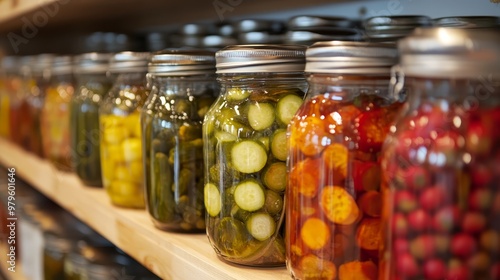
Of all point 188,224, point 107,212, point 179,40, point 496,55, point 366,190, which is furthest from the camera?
point 179,40

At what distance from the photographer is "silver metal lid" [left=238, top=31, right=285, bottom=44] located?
40.1 inches

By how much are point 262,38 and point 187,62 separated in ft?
0.67

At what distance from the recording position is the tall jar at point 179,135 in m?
0.86

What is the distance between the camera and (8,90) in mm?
2002

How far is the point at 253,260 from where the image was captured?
0.72 m

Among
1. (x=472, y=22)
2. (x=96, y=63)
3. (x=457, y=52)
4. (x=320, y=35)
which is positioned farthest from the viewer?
(x=96, y=63)

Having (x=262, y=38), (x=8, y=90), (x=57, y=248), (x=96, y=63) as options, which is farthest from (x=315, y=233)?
(x=8, y=90)

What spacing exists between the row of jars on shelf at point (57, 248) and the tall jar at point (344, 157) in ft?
2.24

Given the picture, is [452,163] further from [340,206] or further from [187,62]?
[187,62]

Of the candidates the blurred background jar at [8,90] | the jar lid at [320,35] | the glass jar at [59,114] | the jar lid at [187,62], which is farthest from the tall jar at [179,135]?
the blurred background jar at [8,90]

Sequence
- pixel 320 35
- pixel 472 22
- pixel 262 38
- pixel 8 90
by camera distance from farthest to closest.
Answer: pixel 8 90 → pixel 262 38 → pixel 320 35 → pixel 472 22

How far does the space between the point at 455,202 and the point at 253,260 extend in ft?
1.10

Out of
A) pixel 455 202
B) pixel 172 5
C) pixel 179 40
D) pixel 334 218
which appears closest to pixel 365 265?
pixel 334 218

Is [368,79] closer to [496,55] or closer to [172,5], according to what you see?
[496,55]
